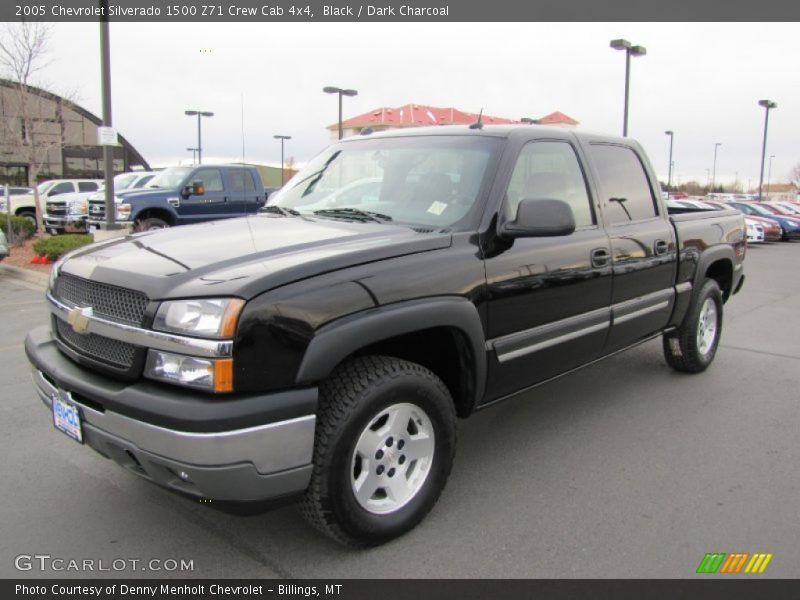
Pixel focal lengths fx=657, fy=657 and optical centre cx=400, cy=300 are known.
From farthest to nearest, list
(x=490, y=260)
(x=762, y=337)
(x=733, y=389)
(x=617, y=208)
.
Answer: (x=762, y=337) < (x=733, y=389) < (x=617, y=208) < (x=490, y=260)

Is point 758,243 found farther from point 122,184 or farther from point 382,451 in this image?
point 382,451

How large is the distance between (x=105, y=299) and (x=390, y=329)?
1.20m

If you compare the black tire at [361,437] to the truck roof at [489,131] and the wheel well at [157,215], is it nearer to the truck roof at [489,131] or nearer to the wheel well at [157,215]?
the truck roof at [489,131]

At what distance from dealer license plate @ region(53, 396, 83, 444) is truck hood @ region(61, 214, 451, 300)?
0.56m

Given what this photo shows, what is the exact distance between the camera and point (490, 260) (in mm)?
3236

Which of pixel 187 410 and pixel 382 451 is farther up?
pixel 187 410

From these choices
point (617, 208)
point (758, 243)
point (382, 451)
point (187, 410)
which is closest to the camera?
point (187, 410)

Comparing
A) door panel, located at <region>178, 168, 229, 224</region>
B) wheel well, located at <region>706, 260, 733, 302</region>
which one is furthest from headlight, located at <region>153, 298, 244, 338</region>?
door panel, located at <region>178, 168, 229, 224</region>

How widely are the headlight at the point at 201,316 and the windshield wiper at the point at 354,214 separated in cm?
127

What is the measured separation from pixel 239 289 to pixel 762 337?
21.6 ft

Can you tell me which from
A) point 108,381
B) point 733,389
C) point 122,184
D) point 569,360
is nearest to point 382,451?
point 108,381

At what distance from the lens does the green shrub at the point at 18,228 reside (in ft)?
49.6

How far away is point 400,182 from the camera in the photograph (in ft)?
12.2

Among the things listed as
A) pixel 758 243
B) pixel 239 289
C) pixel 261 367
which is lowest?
pixel 758 243
